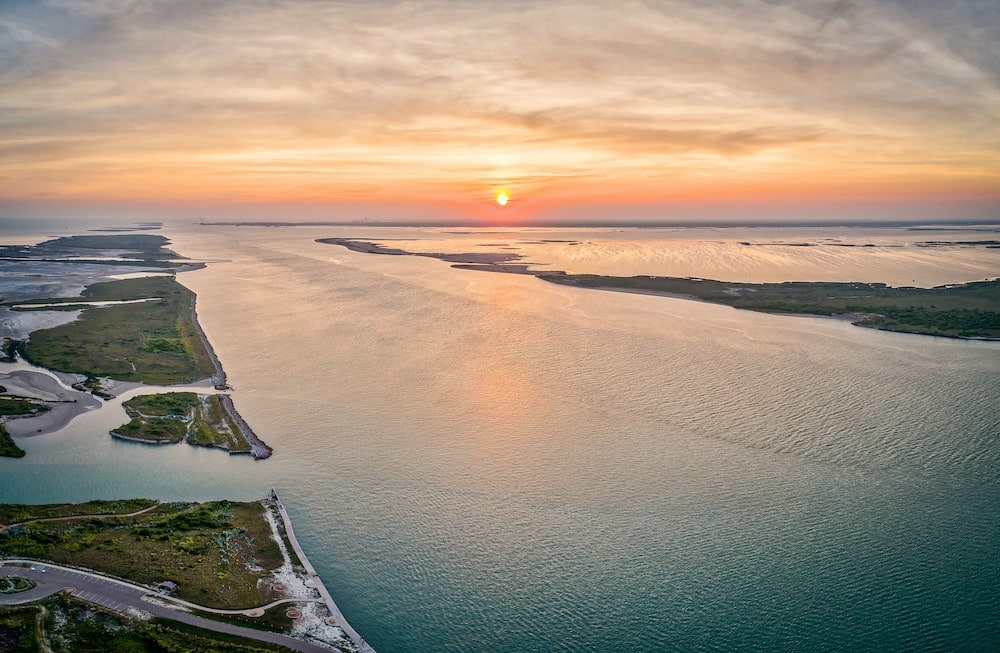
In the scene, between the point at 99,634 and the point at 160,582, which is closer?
the point at 99,634

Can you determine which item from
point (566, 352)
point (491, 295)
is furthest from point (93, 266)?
point (566, 352)

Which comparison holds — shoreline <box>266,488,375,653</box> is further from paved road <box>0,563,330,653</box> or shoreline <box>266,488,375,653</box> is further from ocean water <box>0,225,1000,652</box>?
paved road <box>0,563,330,653</box>

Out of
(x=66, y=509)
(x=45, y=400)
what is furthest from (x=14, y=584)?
(x=45, y=400)

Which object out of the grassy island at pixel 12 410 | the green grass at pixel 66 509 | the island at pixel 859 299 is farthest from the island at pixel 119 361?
the island at pixel 859 299

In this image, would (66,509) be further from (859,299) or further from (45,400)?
(859,299)

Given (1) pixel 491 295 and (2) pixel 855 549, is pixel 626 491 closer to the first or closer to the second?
(2) pixel 855 549
